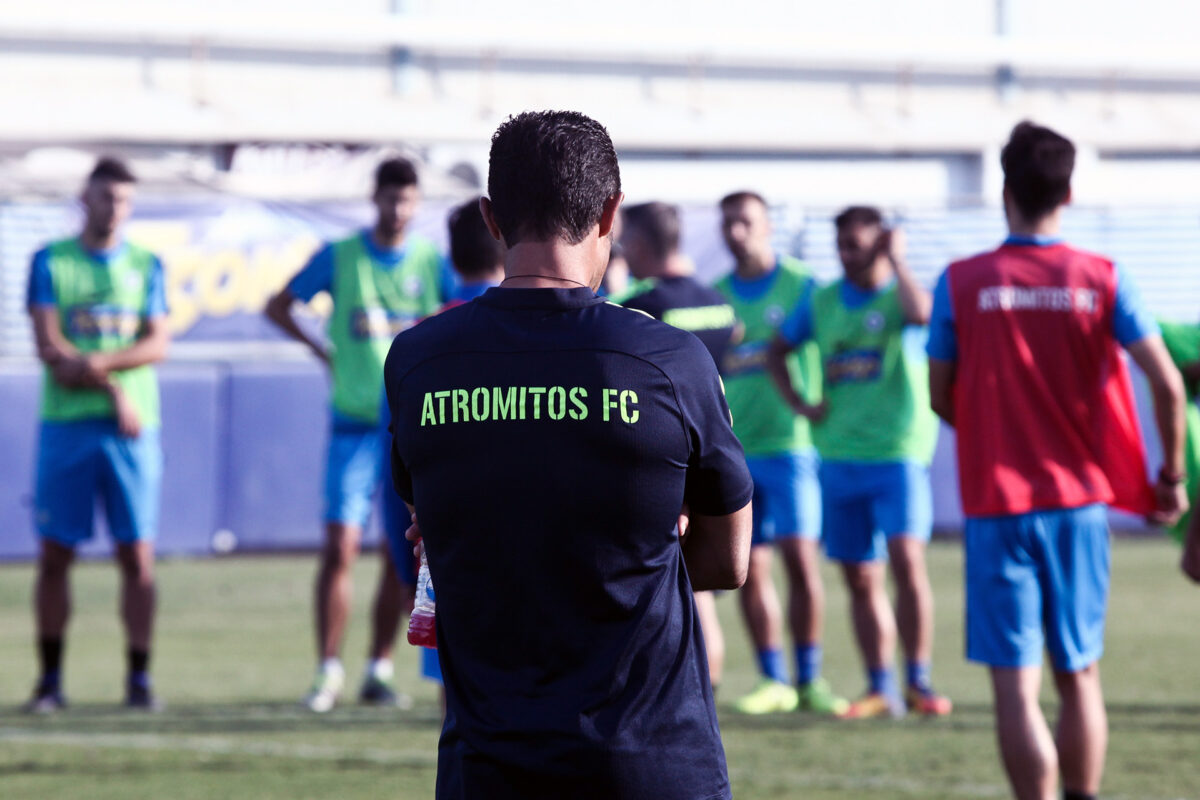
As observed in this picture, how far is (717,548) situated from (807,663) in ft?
16.2

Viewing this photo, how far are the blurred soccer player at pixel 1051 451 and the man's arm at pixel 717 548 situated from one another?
2.08 meters

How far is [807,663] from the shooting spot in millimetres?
7414

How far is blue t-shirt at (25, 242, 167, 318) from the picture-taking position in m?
7.69

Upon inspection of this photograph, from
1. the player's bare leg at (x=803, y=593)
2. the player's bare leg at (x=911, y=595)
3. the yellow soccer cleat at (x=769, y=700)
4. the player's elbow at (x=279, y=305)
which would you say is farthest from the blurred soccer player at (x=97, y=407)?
the player's bare leg at (x=911, y=595)

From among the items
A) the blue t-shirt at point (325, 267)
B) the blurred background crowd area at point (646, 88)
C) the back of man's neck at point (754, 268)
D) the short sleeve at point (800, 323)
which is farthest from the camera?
the blurred background crowd area at point (646, 88)

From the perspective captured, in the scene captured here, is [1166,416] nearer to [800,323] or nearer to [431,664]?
[431,664]

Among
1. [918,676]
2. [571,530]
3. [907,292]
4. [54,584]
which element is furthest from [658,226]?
[571,530]

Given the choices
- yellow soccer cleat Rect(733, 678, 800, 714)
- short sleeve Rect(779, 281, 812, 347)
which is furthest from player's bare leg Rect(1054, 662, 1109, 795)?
short sleeve Rect(779, 281, 812, 347)

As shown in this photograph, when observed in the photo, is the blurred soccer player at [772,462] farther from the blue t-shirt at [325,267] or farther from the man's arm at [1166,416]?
the man's arm at [1166,416]

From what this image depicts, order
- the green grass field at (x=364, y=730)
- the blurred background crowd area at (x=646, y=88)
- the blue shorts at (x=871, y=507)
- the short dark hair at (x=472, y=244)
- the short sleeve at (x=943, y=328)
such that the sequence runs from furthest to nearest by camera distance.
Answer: the blurred background crowd area at (x=646, y=88), the blue shorts at (x=871, y=507), the green grass field at (x=364, y=730), the short dark hair at (x=472, y=244), the short sleeve at (x=943, y=328)

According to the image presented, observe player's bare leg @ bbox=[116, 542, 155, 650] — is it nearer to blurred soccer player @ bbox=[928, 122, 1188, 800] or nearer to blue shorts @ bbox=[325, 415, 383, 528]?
blue shorts @ bbox=[325, 415, 383, 528]

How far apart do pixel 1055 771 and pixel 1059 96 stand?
30528 mm

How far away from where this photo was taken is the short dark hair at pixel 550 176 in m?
2.53

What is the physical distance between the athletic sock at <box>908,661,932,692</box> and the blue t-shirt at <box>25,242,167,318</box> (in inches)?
148
